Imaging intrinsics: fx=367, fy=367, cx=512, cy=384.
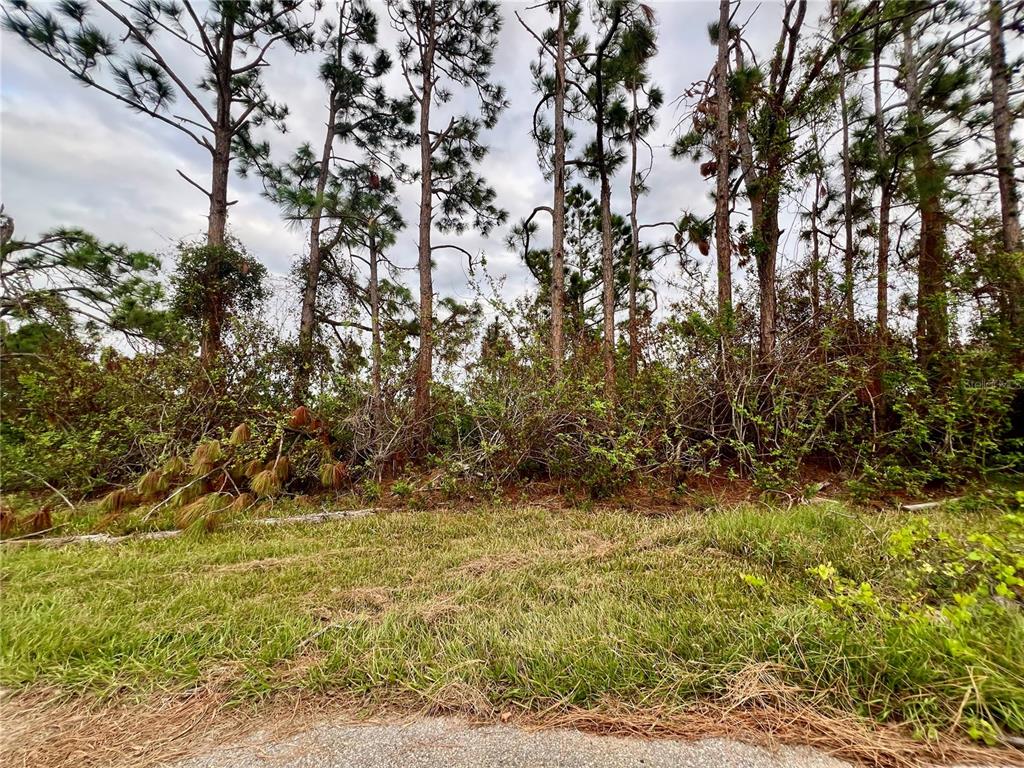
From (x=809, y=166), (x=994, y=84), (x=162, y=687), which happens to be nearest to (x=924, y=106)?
(x=994, y=84)

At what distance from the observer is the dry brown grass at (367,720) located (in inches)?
41.9

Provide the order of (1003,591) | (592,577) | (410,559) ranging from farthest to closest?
(410,559), (592,577), (1003,591)

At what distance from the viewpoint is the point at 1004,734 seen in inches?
41.4

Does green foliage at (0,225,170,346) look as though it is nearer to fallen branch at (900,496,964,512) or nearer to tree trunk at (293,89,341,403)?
tree trunk at (293,89,341,403)

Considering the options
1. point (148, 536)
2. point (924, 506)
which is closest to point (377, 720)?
point (148, 536)

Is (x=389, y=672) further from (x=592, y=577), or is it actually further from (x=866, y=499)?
(x=866, y=499)

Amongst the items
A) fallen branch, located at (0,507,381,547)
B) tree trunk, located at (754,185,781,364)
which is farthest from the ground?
tree trunk, located at (754,185,781,364)

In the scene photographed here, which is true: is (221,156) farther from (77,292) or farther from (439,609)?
(439,609)

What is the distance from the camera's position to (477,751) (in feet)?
3.60

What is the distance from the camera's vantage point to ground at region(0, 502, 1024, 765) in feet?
3.82

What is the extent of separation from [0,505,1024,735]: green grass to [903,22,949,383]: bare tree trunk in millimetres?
2090

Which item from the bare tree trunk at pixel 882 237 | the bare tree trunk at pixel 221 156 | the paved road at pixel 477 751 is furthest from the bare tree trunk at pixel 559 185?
the bare tree trunk at pixel 221 156

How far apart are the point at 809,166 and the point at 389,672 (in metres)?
7.53

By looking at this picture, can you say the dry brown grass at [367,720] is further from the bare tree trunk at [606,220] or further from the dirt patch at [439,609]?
the bare tree trunk at [606,220]
